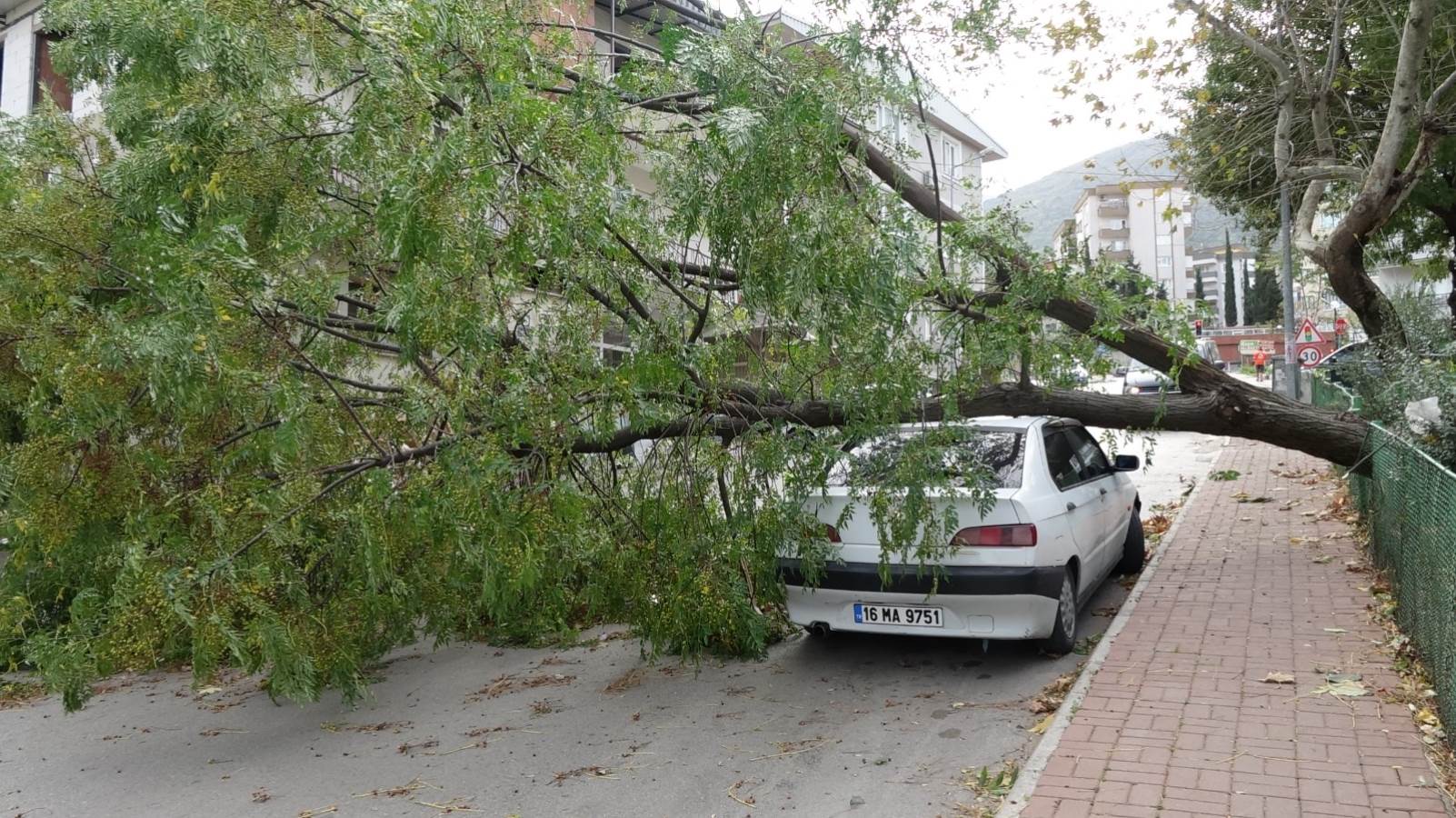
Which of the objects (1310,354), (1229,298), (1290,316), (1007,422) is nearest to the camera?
(1007,422)

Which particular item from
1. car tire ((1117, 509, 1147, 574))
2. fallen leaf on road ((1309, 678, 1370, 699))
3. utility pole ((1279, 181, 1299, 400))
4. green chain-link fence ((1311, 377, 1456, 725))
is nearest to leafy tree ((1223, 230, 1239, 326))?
utility pole ((1279, 181, 1299, 400))

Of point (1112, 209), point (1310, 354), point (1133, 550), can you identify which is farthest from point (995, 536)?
point (1112, 209)

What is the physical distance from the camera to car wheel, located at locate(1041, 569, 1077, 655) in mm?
6633

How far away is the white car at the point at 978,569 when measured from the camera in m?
6.20

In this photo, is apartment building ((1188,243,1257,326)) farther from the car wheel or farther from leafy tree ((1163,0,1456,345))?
the car wheel

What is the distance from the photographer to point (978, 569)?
20.4ft

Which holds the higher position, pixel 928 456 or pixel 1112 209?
pixel 1112 209

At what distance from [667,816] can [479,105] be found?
3519 millimetres

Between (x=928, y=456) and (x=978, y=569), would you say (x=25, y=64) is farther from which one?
(x=978, y=569)

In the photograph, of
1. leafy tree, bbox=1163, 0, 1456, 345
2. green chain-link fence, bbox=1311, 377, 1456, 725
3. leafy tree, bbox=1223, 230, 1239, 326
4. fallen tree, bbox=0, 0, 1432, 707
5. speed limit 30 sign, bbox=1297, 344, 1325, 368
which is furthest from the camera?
leafy tree, bbox=1223, 230, 1239, 326

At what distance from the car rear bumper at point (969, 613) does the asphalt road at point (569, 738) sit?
350 millimetres

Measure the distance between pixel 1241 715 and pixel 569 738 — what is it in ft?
11.8

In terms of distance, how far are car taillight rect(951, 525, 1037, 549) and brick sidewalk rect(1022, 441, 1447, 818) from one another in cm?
88

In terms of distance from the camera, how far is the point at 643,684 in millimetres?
6938
